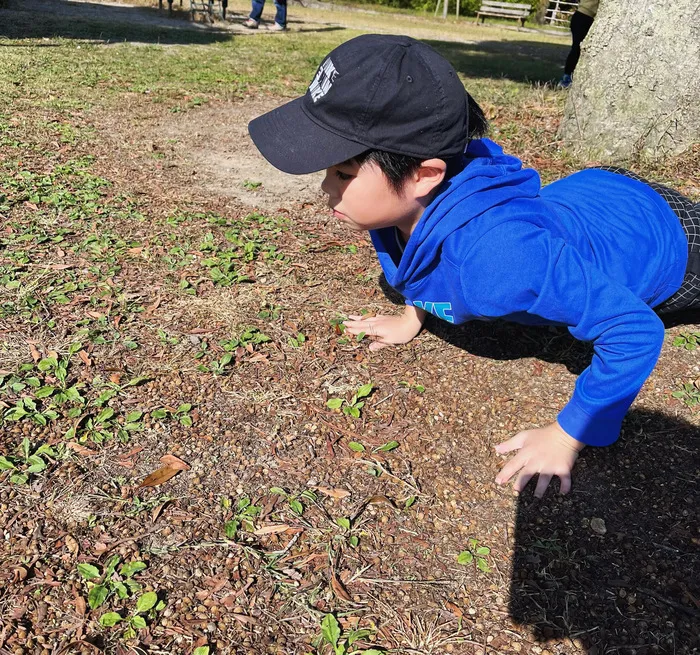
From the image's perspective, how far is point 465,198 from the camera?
7.27ft

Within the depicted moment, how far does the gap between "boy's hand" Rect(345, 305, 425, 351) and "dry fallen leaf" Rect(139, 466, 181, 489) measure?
110cm

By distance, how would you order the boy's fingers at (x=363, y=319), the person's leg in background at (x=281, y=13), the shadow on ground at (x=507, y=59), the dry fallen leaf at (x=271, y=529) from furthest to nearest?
the person's leg in background at (x=281, y=13), the shadow on ground at (x=507, y=59), the boy's fingers at (x=363, y=319), the dry fallen leaf at (x=271, y=529)

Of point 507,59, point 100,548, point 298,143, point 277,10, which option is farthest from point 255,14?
point 100,548

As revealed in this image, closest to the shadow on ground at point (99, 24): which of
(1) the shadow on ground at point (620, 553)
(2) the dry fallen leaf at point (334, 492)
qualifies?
(2) the dry fallen leaf at point (334, 492)

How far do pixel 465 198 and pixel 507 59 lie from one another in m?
13.5

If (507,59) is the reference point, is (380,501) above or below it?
above

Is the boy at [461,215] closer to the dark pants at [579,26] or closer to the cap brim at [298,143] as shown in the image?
the cap brim at [298,143]

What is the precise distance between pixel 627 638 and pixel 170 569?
1.35m

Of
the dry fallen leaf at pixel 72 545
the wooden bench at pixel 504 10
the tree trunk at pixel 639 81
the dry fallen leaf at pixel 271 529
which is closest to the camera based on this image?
the dry fallen leaf at pixel 72 545

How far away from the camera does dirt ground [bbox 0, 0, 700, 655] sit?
1794 millimetres

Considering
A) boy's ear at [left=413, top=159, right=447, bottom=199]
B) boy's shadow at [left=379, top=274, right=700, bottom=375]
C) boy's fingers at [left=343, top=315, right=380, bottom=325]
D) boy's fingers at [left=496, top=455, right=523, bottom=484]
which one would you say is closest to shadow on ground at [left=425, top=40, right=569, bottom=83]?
boy's shadow at [left=379, top=274, right=700, bottom=375]

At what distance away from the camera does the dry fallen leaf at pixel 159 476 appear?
7.07 feet

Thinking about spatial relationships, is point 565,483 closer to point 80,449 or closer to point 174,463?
point 174,463

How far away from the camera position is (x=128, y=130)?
5.67m
